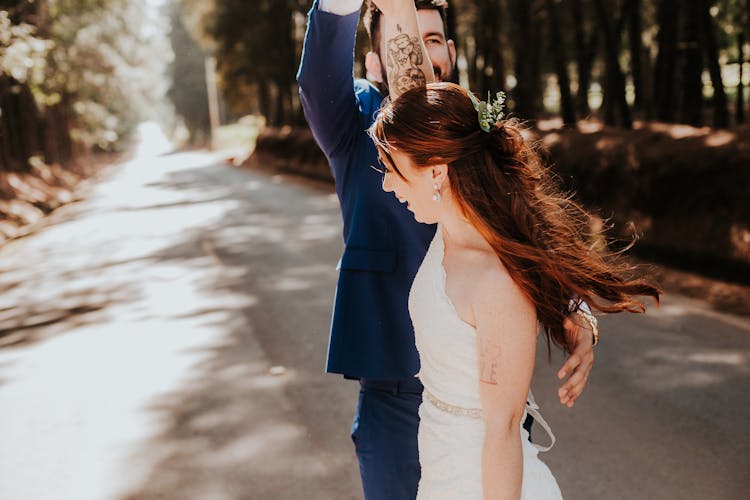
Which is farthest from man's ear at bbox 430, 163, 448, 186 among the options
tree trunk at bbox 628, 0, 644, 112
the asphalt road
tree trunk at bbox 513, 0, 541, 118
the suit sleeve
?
tree trunk at bbox 628, 0, 644, 112

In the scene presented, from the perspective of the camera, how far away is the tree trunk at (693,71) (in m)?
11.4

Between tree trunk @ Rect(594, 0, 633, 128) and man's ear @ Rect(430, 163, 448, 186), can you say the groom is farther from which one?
tree trunk @ Rect(594, 0, 633, 128)

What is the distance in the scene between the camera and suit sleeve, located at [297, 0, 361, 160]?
2268 mm

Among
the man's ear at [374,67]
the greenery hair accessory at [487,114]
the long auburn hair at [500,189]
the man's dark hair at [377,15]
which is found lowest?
the long auburn hair at [500,189]

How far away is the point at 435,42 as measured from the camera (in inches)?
102

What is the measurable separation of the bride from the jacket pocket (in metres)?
0.40

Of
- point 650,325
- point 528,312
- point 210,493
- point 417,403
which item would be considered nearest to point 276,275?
point 650,325

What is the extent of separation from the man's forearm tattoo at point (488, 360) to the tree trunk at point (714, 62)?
35.9ft

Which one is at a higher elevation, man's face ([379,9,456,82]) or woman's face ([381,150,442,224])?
man's face ([379,9,456,82])

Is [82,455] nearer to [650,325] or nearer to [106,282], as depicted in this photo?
[650,325]

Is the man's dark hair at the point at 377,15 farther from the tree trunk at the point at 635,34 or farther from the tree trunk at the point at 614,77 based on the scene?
the tree trunk at the point at 635,34

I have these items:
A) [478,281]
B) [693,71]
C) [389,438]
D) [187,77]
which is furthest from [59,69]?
[187,77]

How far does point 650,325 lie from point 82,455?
4.85 meters

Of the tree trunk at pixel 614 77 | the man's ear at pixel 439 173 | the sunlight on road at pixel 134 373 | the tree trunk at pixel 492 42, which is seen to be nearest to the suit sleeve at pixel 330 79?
the man's ear at pixel 439 173
